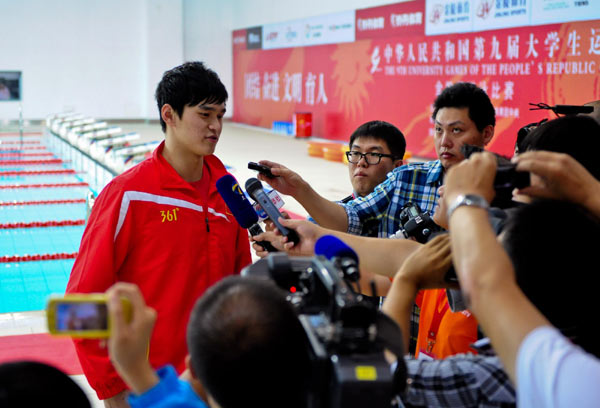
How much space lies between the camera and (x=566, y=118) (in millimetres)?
1530

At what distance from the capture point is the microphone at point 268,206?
1.85m

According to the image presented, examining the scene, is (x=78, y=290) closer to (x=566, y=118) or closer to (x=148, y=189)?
(x=148, y=189)

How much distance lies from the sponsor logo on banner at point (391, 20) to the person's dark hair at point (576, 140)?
1081cm

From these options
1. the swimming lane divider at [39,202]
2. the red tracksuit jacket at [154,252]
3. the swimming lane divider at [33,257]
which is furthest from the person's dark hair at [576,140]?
the swimming lane divider at [39,202]

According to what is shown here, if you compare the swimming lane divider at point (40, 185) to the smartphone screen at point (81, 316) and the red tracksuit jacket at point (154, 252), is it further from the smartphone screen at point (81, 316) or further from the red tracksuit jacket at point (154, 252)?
the smartphone screen at point (81, 316)

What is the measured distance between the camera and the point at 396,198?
2562mm

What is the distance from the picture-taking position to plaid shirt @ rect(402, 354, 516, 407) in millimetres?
1165

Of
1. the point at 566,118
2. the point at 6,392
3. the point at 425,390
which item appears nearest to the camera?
the point at 6,392

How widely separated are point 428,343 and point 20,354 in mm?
2839

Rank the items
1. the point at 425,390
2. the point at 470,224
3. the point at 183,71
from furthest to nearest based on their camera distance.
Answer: the point at 183,71, the point at 425,390, the point at 470,224

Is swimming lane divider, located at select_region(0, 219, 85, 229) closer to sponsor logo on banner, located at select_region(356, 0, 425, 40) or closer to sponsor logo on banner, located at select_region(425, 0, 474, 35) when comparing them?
sponsor logo on banner, located at select_region(425, 0, 474, 35)

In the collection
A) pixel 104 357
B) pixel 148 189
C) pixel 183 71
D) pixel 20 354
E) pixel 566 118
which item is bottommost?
pixel 20 354

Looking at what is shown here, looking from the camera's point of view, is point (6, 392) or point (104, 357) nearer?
point (6, 392)

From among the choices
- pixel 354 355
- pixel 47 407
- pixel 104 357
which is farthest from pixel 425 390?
pixel 104 357
